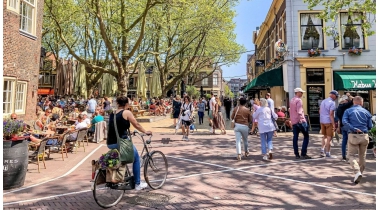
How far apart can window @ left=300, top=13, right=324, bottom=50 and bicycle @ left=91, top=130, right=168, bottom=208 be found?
42.9 ft

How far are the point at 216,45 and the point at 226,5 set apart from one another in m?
8.67

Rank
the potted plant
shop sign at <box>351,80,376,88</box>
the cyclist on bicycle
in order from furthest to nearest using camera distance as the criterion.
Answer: shop sign at <box>351,80,376,88</box> → the potted plant → the cyclist on bicycle

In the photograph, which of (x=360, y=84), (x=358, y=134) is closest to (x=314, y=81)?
(x=360, y=84)

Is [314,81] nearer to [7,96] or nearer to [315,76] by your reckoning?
[315,76]

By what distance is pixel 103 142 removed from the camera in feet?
35.8

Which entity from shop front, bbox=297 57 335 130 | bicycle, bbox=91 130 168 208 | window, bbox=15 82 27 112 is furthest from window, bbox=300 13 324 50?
window, bbox=15 82 27 112

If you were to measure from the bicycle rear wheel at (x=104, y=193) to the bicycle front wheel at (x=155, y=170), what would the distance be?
2.04 feet

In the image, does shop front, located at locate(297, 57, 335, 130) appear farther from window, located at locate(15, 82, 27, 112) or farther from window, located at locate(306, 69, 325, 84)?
window, located at locate(15, 82, 27, 112)

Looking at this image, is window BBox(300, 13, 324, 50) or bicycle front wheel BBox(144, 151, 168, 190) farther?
window BBox(300, 13, 324, 50)

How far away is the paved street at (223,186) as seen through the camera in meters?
4.30

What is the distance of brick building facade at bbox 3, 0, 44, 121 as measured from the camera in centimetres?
1027

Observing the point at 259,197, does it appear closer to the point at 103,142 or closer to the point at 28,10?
the point at 103,142

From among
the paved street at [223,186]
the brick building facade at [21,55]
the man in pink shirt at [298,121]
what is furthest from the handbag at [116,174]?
the brick building facade at [21,55]

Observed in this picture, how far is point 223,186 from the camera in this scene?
5.20m
